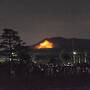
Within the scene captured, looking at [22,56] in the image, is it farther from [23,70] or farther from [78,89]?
[78,89]

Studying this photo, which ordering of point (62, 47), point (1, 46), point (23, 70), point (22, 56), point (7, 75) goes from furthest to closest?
A: point (62, 47)
point (22, 56)
point (1, 46)
point (23, 70)
point (7, 75)

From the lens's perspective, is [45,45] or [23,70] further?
[45,45]

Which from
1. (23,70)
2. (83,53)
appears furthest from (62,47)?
(23,70)

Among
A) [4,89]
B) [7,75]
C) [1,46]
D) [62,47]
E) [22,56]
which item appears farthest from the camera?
[62,47]

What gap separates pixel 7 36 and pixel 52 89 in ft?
78.2

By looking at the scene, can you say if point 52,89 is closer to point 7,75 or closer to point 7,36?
point 7,75

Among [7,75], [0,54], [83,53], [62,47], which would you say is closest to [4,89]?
[7,75]

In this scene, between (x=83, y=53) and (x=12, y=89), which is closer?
(x=12, y=89)

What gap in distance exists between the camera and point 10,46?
45.8 meters

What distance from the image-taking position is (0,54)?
72.8 metres

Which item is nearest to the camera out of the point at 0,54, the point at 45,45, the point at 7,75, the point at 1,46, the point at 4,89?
the point at 4,89

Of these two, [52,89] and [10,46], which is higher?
[10,46]

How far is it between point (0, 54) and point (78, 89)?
4992cm

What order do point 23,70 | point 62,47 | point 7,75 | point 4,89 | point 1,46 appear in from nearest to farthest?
point 4,89 → point 7,75 → point 23,70 → point 1,46 → point 62,47
